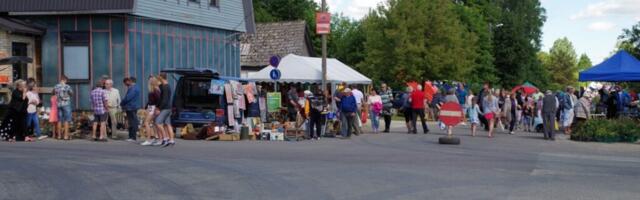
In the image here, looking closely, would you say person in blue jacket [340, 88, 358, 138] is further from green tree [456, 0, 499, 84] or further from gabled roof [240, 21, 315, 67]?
green tree [456, 0, 499, 84]

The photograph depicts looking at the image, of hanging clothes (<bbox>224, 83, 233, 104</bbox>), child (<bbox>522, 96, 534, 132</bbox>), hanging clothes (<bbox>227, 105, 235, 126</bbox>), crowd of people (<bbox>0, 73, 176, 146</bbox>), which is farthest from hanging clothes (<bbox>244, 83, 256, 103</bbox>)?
child (<bbox>522, 96, 534, 132</bbox>)

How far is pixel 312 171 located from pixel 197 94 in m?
10.1

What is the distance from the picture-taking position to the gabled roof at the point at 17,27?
23406mm

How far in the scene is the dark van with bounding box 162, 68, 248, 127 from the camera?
21.5 metres

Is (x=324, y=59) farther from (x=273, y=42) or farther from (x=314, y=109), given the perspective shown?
(x=273, y=42)

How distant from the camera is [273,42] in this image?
153 feet

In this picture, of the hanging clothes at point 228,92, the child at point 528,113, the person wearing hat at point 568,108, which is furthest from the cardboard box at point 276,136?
the child at point 528,113

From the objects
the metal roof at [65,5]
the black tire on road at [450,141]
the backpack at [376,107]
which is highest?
the metal roof at [65,5]

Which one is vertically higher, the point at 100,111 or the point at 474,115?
the point at 100,111

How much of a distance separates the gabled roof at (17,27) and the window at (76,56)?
873 millimetres

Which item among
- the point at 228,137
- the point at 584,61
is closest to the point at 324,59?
the point at 228,137

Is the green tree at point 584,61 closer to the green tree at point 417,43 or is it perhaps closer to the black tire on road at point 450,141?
the green tree at point 417,43

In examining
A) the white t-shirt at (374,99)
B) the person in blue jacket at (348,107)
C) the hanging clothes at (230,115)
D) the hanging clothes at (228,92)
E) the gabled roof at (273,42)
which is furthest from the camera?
the gabled roof at (273,42)

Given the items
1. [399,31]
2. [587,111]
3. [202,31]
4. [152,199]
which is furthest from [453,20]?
[152,199]
